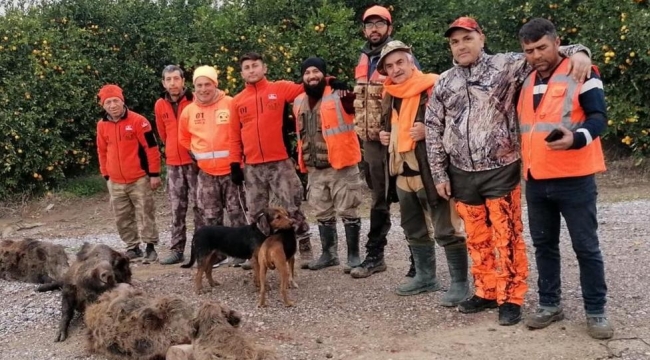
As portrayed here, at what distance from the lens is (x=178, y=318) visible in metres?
4.96

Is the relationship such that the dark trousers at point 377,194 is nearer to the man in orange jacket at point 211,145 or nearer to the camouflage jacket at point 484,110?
the camouflage jacket at point 484,110

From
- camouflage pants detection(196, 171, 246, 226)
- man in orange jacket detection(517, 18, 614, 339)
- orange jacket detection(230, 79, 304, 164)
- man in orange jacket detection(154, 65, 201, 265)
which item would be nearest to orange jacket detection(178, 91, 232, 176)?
camouflage pants detection(196, 171, 246, 226)

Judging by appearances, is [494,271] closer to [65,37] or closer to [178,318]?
[178,318]

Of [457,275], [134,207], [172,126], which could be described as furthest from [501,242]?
[134,207]

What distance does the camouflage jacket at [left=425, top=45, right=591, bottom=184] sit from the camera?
496 cm

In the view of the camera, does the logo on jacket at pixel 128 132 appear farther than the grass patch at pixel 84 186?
No

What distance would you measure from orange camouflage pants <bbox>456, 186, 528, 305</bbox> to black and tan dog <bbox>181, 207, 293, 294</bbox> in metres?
1.69

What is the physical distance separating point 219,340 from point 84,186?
9109mm

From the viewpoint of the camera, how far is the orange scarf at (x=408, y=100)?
18.4ft

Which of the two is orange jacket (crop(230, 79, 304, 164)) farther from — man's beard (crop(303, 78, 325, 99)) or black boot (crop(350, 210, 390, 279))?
black boot (crop(350, 210, 390, 279))

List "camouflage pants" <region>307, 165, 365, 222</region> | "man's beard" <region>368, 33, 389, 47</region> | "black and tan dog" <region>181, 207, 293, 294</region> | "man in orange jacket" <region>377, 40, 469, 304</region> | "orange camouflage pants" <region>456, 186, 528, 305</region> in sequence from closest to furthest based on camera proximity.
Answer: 1. "orange camouflage pants" <region>456, 186, 528, 305</region>
2. "man in orange jacket" <region>377, 40, 469, 304</region>
3. "black and tan dog" <region>181, 207, 293, 294</region>
4. "man's beard" <region>368, 33, 389, 47</region>
5. "camouflage pants" <region>307, 165, 365, 222</region>

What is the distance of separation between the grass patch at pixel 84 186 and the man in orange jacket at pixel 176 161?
5.23m

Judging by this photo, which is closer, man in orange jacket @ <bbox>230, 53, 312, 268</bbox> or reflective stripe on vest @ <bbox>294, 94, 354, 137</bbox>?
reflective stripe on vest @ <bbox>294, 94, 354, 137</bbox>

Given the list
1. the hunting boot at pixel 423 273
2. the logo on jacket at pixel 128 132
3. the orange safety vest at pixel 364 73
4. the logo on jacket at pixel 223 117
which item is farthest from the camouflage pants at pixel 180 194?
the hunting boot at pixel 423 273
